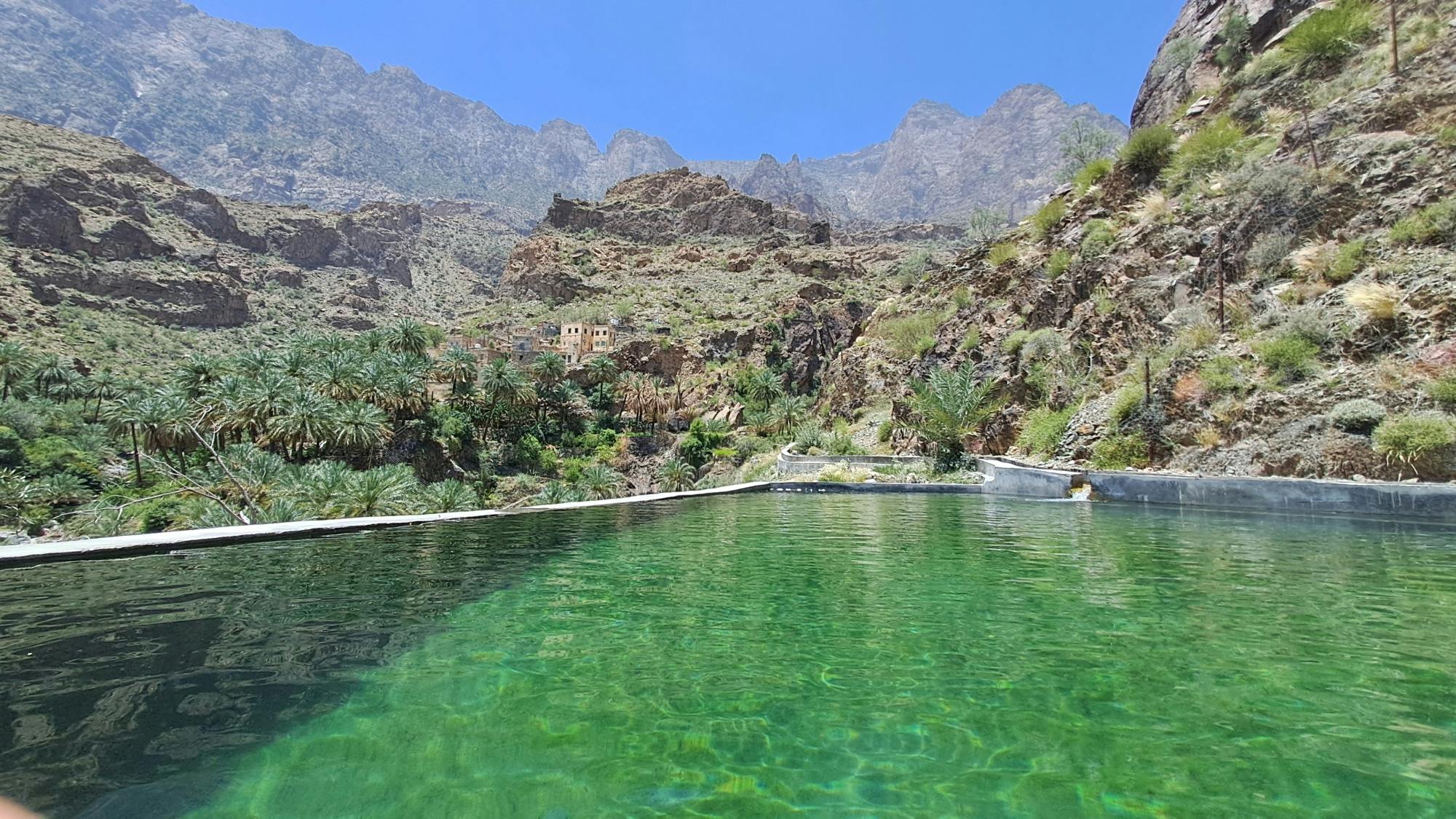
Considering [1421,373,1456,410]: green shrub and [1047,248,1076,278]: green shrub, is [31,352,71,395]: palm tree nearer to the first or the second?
[1047,248,1076,278]: green shrub

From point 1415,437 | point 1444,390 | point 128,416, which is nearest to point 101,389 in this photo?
point 128,416

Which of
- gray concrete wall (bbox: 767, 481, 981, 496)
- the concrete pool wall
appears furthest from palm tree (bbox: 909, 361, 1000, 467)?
the concrete pool wall

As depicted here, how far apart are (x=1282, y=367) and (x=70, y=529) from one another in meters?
40.0

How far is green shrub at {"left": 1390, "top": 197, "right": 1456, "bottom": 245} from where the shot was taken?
43.4ft

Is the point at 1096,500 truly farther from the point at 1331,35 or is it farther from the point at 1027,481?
the point at 1331,35

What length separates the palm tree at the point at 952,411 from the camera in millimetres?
22078

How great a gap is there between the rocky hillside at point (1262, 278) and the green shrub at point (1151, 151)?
70 millimetres

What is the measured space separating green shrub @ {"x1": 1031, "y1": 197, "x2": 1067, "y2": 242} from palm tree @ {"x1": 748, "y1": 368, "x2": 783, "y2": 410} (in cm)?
2655

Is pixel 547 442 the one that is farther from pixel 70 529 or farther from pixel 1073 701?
pixel 1073 701

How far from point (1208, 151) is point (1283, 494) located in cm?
1527

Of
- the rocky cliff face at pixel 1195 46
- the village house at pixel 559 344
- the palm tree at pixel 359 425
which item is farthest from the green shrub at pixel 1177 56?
the village house at pixel 559 344

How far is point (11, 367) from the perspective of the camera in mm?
44938

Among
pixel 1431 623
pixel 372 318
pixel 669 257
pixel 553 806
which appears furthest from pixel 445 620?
pixel 372 318

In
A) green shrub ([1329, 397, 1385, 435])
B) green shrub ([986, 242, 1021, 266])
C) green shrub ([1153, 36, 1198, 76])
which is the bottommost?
green shrub ([1329, 397, 1385, 435])
